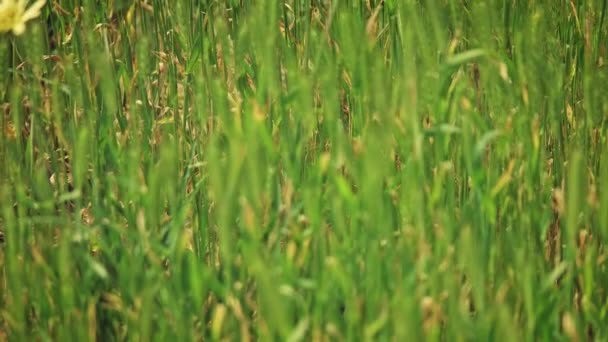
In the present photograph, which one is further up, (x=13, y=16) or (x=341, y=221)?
(x=13, y=16)

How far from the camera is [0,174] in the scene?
4.14ft

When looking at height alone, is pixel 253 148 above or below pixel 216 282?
above

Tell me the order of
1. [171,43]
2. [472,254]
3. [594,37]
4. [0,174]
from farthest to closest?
[171,43], [594,37], [0,174], [472,254]

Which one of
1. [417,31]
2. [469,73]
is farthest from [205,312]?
[469,73]

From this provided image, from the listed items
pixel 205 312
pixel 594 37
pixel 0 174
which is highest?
pixel 594 37

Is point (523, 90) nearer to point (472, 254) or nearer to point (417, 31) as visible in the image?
point (417, 31)

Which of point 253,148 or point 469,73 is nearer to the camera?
point 253,148

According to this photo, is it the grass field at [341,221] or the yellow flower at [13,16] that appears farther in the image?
the yellow flower at [13,16]

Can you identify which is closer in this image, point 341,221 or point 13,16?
point 341,221

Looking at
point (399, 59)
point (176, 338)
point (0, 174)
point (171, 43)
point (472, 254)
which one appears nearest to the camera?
point (472, 254)

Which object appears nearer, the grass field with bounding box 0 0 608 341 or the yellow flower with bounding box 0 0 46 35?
the grass field with bounding box 0 0 608 341

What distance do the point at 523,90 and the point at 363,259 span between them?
0.28 meters

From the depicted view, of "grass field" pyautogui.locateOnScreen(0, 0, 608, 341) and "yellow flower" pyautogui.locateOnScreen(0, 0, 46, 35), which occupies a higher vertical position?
"yellow flower" pyautogui.locateOnScreen(0, 0, 46, 35)

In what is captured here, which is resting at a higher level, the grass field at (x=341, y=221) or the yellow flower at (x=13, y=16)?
the yellow flower at (x=13, y=16)
